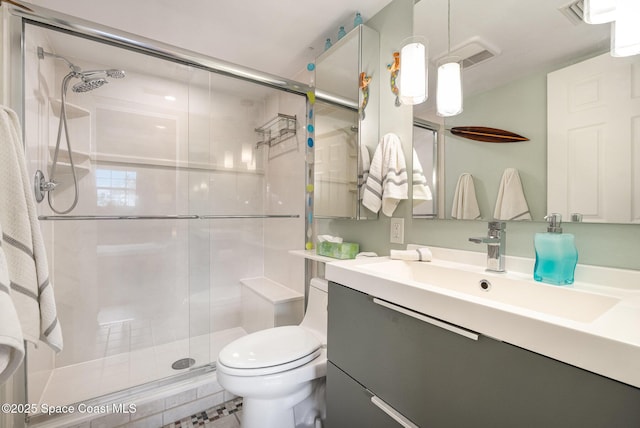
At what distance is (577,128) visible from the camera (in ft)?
2.80

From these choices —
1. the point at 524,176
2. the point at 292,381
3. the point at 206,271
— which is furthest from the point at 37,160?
the point at 524,176

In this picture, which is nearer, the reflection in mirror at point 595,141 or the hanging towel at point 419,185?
the reflection in mirror at point 595,141

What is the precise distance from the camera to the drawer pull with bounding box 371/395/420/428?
0.74m

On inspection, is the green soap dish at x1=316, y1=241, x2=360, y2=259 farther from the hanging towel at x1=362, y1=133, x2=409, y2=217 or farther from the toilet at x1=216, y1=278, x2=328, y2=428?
the toilet at x1=216, y1=278, x2=328, y2=428

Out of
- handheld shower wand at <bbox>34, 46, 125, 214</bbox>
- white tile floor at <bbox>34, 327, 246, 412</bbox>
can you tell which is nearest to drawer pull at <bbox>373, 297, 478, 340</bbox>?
white tile floor at <bbox>34, 327, 246, 412</bbox>

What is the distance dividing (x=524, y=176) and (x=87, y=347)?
276 cm

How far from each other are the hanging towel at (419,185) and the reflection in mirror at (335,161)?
348 millimetres

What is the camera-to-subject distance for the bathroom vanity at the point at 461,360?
47 cm

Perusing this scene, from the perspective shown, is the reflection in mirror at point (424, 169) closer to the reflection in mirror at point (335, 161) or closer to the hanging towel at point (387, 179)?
the hanging towel at point (387, 179)

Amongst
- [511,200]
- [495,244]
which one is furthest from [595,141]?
[495,244]

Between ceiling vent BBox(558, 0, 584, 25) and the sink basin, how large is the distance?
814 mm

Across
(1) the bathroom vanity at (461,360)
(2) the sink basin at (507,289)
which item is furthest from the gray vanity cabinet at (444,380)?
(2) the sink basin at (507,289)

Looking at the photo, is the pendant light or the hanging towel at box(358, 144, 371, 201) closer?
the pendant light

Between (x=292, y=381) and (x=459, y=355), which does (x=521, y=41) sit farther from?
(x=292, y=381)
